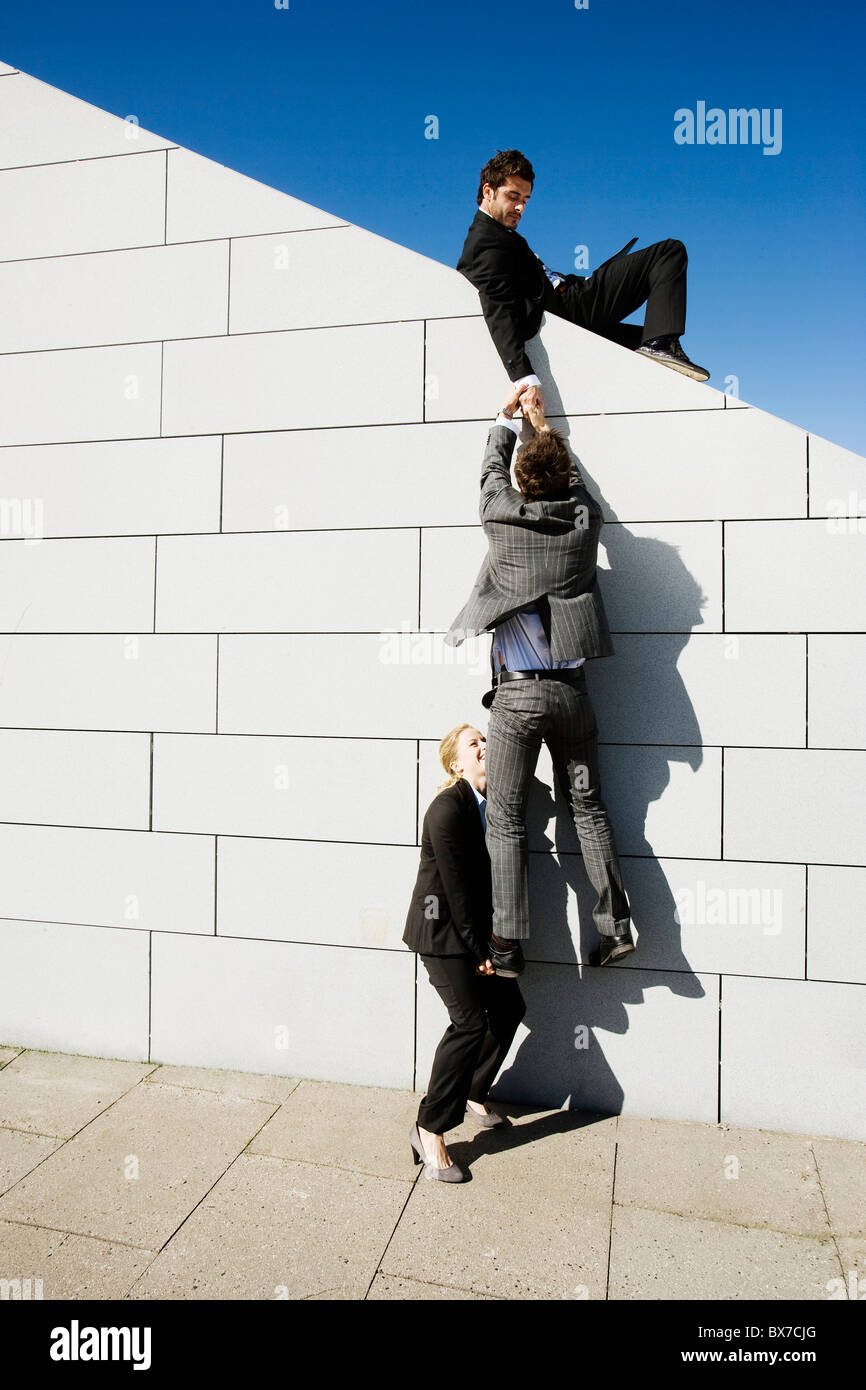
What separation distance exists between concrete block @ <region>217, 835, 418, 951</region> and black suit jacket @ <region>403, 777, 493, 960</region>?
0.62 metres

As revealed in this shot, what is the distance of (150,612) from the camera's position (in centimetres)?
532

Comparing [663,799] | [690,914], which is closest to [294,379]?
[663,799]

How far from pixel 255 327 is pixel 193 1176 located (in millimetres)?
4549

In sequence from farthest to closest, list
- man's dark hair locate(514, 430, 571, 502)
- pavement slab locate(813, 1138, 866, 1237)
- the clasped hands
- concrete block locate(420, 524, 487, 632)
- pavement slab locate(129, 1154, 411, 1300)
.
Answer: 1. concrete block locate(420, 524, 487, 632)
2. the clasped hands
3. man's dark hair locate(514, 430, 571, 502)
4. pavement slab locate(813, 1138, 866, 1237)
5. pavement slab locate(129, 1154, 411, 1300)

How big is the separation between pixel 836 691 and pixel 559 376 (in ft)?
7.25

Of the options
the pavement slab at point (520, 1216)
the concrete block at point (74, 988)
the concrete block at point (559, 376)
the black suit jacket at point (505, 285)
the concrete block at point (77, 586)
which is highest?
the black suit jacket at point (505, 285)

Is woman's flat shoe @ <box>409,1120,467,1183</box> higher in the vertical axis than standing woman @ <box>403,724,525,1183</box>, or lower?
lower

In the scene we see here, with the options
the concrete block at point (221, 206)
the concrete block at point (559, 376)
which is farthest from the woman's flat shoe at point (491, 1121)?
the concrete block at point (221, 206)

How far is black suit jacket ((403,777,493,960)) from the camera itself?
13.8ft

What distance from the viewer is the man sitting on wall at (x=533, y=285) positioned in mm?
4742

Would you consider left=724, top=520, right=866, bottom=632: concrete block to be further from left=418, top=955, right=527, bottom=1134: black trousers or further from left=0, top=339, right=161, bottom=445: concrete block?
left=0, top=339, right=161, bottom=445: concrete block

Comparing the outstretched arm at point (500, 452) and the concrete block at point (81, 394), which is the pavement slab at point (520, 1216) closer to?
the outstretched arm at point (500, 452)

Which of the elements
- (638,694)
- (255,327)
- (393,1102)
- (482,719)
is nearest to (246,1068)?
(393,1102)

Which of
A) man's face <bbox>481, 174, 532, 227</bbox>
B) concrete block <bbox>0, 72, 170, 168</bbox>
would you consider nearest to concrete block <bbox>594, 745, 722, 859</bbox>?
man's face <bbox>481, 174, 532, 227</bbox>
